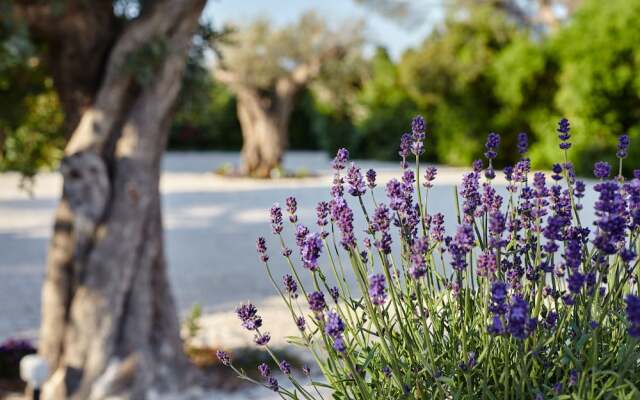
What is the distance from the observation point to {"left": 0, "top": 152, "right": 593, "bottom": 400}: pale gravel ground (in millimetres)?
6262

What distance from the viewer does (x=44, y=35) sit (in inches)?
162

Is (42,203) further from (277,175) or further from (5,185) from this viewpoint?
(277,175)

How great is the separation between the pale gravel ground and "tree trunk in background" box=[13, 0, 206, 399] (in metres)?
0.73

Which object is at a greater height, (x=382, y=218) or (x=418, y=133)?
(x=418, y=133)

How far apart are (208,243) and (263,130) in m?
7.06

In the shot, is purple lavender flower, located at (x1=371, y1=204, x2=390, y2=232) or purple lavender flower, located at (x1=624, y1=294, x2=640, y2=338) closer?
purple lavender flower, located at (x1=624, y1=294, x2=640, y2=338)

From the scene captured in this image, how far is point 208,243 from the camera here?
976cm

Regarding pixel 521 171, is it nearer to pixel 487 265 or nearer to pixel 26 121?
pixel 487 265

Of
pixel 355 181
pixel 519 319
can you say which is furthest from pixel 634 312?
pixel 355 181

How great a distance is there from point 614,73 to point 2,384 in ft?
41.0

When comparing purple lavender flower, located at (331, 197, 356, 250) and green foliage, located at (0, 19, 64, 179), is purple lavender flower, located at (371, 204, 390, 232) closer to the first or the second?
purple lavender flower, located at (331, 197, 356, 250)

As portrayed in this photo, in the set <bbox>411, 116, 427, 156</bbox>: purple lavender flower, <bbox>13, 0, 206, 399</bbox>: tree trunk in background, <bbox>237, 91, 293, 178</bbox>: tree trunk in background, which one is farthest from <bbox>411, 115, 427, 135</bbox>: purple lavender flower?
<bbox>237, 91, 293, 178</bbox>: tree trunk in background

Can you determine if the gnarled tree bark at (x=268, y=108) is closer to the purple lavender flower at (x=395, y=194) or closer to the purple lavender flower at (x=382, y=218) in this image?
the purple lavender flower at (x=395, y=194)

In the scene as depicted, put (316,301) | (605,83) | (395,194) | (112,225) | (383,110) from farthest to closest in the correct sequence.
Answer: (383,110) < (605,83) < (112,225) < (395,194) < (316,301)
